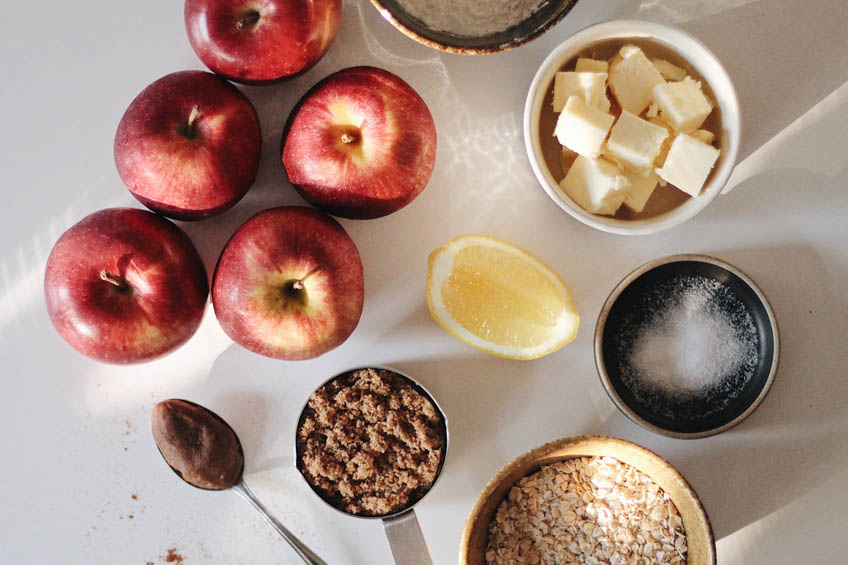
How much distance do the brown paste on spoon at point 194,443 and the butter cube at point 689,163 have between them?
0.72 metres

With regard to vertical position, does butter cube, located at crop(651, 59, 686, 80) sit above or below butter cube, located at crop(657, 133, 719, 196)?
above

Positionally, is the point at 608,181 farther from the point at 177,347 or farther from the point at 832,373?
the point at 177,347

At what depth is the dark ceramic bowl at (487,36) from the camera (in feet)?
3.03

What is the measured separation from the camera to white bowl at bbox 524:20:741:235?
0.96m

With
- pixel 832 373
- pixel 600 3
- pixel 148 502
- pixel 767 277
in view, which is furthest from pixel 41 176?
pixel 832 373

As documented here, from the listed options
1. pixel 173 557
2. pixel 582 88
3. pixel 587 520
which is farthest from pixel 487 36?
pixel 173 557

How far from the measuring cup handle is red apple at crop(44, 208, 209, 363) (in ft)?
1.30

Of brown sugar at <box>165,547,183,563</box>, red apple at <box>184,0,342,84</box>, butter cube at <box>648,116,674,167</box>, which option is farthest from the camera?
brown sugar at <box>165,547,183,563</box>

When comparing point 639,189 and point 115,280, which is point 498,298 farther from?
point 115,280

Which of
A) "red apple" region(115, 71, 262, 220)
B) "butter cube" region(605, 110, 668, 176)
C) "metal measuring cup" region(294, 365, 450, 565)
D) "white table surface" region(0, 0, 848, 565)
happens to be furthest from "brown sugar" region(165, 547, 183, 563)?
"butter cube" region(605, 110, 668, 176)

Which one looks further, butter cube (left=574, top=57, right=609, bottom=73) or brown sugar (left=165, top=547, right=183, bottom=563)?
brown sugar (left=165, top=547, right=183, bottom=563)

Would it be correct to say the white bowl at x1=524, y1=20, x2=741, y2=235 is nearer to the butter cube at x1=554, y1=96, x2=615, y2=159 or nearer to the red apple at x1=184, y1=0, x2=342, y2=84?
the butter cube at x1=554, y1=96, x2=615, y2=159

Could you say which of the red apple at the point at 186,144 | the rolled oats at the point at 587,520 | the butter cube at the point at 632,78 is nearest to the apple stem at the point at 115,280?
the red apple at the point at 186,144

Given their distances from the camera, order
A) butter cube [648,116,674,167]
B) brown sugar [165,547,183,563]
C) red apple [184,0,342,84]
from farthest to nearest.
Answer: brown sugar [165,547,183,563]
butter cube [648,116,674,167]
red apple [184,0,342,84]
